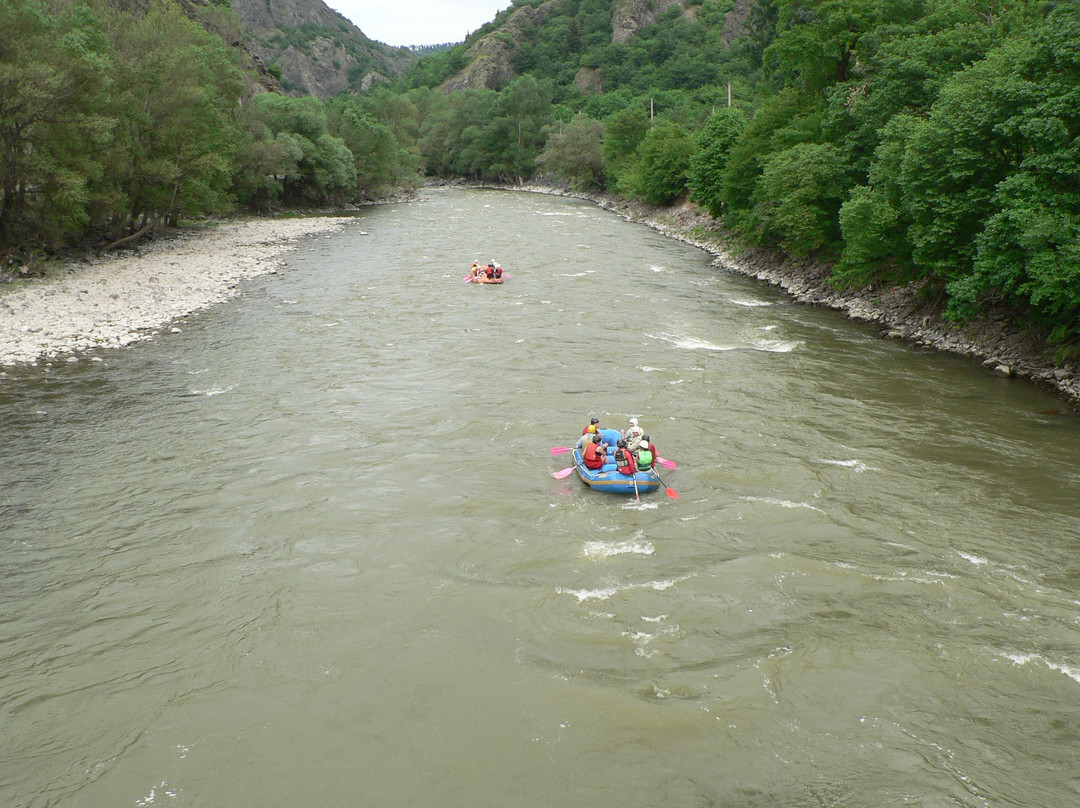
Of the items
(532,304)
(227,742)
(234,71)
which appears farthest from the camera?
(234,71)

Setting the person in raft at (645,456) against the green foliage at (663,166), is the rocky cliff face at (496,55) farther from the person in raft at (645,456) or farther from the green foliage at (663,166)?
the person in raft at (645,456)

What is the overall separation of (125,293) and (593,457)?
78.5ft

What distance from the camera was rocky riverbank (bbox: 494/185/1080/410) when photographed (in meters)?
20.7

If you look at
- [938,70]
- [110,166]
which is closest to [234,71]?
[110,166]

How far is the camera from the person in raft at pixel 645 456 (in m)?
14.7

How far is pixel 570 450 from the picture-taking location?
1579cm

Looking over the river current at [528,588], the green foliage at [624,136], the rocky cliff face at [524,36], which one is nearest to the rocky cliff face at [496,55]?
Result: the rocky cliff face at [524,36]

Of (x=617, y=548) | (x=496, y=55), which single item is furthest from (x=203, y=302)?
(x=496, y=55)

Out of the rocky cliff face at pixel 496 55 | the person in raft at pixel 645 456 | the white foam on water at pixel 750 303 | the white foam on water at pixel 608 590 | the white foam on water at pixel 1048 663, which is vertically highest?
the rocky cliff face at pixel 496 55

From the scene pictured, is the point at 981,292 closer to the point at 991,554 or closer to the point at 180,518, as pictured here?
the point at 991,554

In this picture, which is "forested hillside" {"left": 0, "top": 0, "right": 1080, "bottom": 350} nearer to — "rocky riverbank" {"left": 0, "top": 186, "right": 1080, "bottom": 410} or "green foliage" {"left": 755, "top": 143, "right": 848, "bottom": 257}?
"green foliage" {"left": 755, "top": 143, "right": 848, "bottom": 257}

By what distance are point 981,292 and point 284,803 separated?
22.6 meters

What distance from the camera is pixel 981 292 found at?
22.3 meters

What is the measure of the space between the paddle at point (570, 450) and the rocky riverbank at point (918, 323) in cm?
1109
